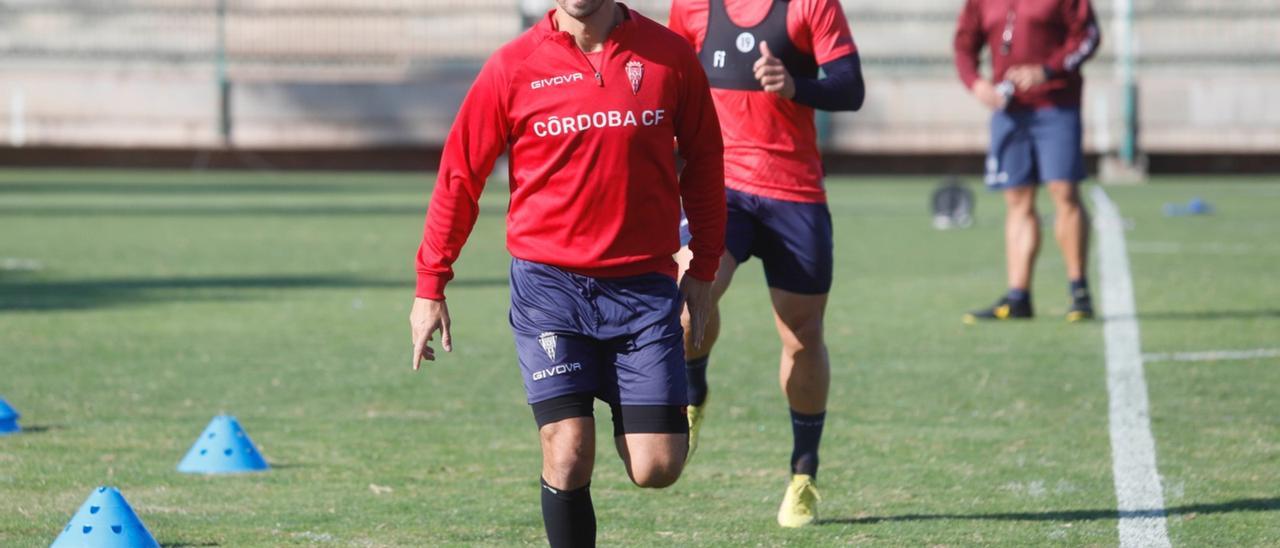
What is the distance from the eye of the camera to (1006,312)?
11875 millimetres

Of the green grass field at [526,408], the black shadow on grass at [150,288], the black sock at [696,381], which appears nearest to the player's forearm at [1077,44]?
the green grass field at [526,408]

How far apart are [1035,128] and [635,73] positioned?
7295 millimetres

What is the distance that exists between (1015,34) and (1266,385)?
3.57 meters

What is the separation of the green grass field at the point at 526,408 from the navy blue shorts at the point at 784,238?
0.76m

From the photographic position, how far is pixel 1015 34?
1209 cm

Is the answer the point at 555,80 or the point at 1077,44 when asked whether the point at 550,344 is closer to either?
the point at 555,80

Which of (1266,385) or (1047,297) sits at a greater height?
(1266,385)

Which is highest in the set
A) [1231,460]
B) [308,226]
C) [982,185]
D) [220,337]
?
[1231,460]

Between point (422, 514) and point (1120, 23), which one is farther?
point (1120, 23)

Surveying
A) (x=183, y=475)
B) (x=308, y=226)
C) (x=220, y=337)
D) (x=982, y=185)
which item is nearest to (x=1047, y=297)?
(x=220, y=337)

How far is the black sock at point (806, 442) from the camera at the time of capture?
6410mm

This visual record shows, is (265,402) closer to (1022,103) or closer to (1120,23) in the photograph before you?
(1022,103)

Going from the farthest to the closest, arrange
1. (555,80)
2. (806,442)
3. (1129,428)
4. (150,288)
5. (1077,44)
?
(150,288), (1077,44), (1129,428), (806,442), (555,80)

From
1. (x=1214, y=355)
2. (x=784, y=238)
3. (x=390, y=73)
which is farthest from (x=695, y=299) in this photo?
(x=390, y=73)
